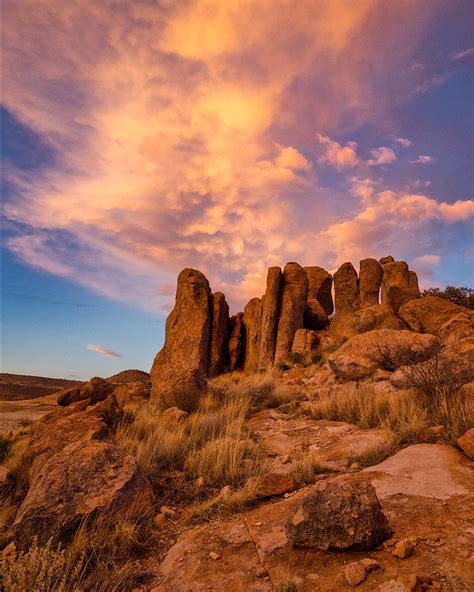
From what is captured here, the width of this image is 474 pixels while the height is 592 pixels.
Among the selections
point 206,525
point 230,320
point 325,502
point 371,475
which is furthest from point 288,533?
point 230,320

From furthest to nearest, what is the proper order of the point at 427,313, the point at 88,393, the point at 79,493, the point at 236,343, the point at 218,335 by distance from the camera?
the point at 236,343, the point at 218,335, the point at 427,313, the point at 88,393, the point at 79,493

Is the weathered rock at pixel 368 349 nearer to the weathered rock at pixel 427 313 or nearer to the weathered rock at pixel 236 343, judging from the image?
the weathered rock at pixel 427 313

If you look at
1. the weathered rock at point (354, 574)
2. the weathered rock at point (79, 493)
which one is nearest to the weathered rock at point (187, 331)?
the weathered rock at point (79, 493)

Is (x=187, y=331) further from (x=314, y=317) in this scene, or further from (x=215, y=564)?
(x=215, y=564)

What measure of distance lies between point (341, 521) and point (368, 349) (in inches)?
377

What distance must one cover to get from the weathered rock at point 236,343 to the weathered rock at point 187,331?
211 cm

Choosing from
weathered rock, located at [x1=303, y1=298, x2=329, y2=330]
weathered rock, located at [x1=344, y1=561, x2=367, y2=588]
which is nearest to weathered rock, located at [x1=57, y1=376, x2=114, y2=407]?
weathered rock, located at [x1=344, y1=561, x2=367, y2=588]

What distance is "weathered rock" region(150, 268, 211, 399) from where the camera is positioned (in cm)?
2306

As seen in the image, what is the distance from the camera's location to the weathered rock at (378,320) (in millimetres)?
17984

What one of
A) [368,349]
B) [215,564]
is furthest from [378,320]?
[215,564]

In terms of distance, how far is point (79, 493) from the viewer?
429 cm

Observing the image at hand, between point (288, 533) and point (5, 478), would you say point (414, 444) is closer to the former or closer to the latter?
point (288, 533)

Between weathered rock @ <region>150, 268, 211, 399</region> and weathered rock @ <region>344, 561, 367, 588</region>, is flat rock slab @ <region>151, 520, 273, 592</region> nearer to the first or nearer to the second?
weathered rock @ <region>344, 561, 367, 588</region>

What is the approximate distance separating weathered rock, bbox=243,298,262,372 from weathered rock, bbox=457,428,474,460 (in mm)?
20130
